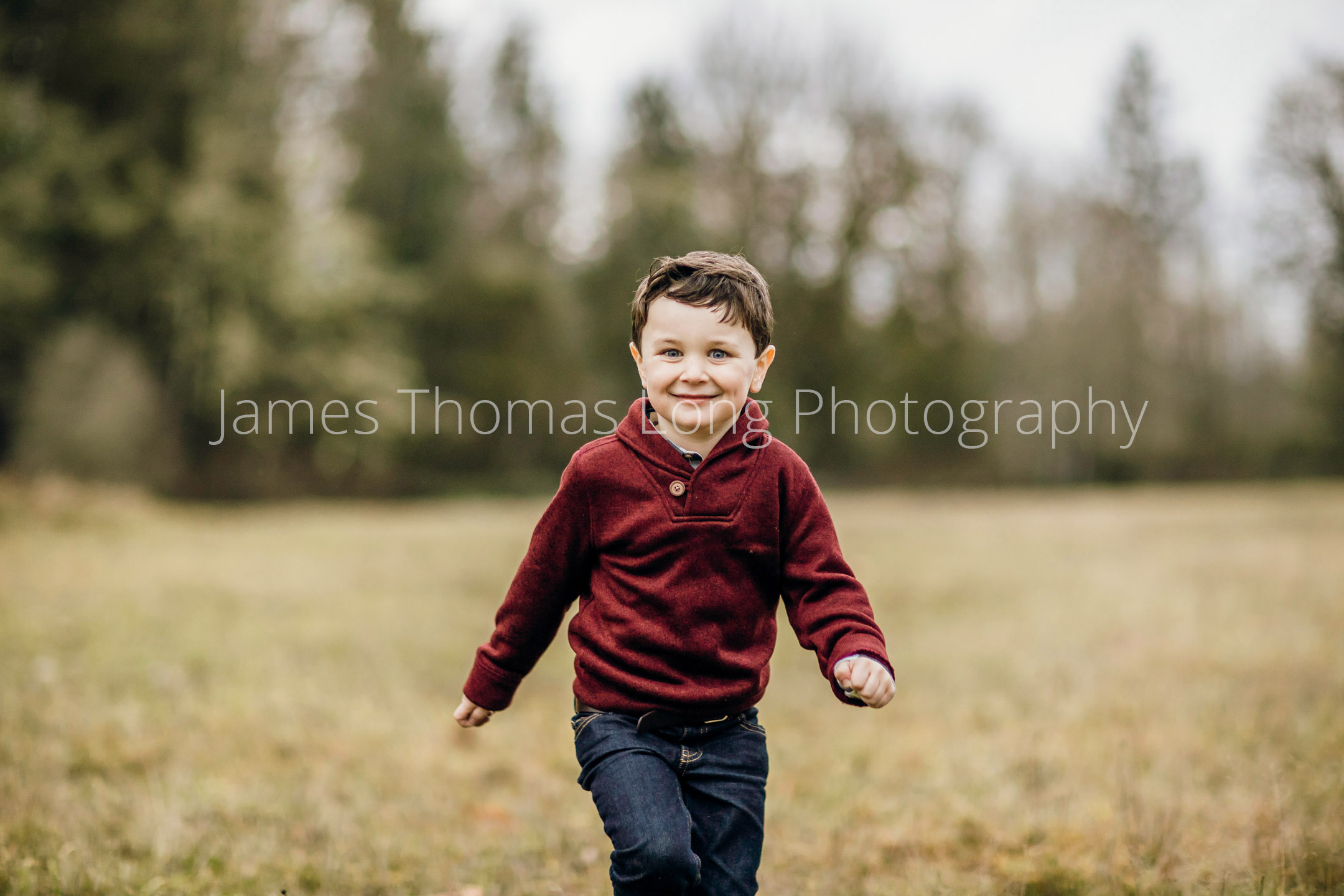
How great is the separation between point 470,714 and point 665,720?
1.78 ft

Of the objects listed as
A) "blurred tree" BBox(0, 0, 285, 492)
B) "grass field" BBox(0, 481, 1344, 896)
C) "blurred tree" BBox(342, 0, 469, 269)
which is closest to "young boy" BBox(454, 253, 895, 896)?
"grass field" BBox(0, 481, 1344, 896)

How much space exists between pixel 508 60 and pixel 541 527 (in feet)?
100

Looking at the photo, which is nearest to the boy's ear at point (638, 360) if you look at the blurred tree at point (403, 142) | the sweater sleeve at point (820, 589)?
the sweater sleeve at point (820, 589)

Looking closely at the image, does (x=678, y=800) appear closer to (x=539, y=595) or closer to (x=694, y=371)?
(x=539, y=595)

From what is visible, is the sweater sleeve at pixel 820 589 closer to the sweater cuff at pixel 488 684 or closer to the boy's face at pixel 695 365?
the boy's face at pixel 695 365

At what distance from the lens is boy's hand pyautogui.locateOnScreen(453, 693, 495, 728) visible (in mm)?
2443

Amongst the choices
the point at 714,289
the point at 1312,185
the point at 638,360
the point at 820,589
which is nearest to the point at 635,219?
the point at 1312,185

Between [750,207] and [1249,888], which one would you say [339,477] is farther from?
[1249,888]

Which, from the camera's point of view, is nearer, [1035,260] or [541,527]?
[541,527]

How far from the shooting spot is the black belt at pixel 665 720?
7.32 feet

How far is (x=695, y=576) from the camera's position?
2252mm

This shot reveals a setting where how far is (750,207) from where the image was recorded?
23.8 meters

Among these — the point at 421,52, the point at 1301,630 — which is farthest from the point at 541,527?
the point at 421,52

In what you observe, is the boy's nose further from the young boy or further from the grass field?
the grass field
